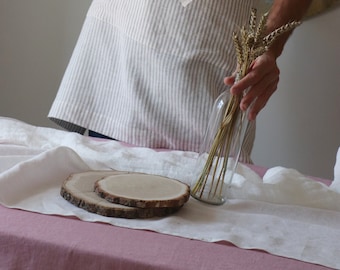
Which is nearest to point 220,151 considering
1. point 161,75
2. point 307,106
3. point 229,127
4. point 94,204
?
point 229,127

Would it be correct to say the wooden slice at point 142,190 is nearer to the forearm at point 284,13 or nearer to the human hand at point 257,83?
the human hand at point 257,83

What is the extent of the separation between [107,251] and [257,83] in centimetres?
32

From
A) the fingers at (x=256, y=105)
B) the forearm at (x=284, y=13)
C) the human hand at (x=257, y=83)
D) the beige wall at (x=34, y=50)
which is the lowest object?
the beige wall at (x=34, y=50)

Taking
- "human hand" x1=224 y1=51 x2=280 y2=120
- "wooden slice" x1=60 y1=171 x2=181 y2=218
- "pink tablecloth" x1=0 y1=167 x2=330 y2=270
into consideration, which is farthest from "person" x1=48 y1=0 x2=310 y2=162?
"pink tablecloth" x1=0 y1=167 x2=330 y2=270

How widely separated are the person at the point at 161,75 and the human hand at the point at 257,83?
25 centimetres

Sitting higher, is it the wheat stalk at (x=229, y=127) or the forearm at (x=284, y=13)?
the forearm at (x=284, y=13)

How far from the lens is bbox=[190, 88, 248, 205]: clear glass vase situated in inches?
27.8

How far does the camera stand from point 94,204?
607mm

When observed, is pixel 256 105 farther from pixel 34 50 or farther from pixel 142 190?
pixel 34 50

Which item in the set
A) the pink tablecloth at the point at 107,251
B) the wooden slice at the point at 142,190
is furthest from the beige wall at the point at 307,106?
the pink tablecloth at the point at 107,251

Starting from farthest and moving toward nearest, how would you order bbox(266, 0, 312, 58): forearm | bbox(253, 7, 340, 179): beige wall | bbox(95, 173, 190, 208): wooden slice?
bbox(253, 7, 340, 179): beige wall, bbox(266, 0, 312, 58): forearm, bbox(95, 173, 190, 208): wooden slice

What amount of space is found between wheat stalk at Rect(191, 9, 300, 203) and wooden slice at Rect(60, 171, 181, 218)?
93 millimetres

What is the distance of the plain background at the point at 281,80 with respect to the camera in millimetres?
1375

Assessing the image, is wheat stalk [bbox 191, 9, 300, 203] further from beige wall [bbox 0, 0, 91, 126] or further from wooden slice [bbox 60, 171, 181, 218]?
beige wall [bbox 0, 0, 91, 126]
